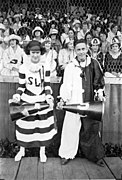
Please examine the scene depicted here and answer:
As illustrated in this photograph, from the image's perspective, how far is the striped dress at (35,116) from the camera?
4.25 meters

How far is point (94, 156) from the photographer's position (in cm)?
435

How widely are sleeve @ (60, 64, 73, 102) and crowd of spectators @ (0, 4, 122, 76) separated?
1.56 feet

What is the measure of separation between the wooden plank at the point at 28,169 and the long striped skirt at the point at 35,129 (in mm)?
226

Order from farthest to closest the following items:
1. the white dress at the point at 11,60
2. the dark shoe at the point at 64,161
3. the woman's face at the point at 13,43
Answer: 1. the woman's face at the point at 13,43
2. the white dress at the point at 11,60
3. the dark shoe at the point at 64,161

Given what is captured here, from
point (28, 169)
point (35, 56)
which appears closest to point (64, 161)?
point (28, 169)

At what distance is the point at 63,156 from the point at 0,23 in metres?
4.50

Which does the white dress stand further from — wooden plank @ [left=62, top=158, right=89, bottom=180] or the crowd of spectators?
wooden plank @ [left=62, top=158, right=89, bottom=180]

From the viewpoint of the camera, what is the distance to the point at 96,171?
4.13 m

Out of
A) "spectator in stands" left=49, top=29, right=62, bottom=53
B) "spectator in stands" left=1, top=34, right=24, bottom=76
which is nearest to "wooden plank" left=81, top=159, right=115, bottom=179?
"spectator in stands" left=1, top=34, right=24, bottom=76

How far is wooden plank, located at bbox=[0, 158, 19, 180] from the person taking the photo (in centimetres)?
394

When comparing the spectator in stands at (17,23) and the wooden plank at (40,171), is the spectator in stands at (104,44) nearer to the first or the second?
the spectator in stands at (17,23)

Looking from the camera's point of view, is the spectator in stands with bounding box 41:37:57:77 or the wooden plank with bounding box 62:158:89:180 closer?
the wooden plank with bounding box 62:158:89:180

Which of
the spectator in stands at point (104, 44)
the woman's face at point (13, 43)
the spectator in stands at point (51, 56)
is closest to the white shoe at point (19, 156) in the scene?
the spectator in stands at point (51, 56)

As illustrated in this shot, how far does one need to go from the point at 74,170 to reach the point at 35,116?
0.85 m
